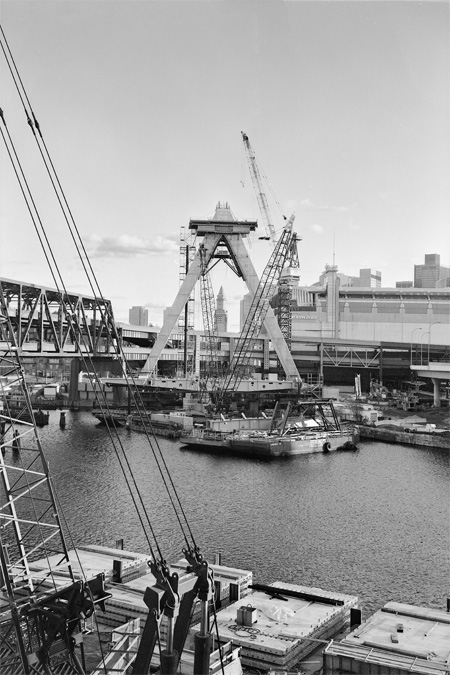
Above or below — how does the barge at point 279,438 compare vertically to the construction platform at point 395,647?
above

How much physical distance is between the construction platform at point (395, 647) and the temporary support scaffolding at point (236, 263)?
2310cm

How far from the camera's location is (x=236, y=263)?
3114cm

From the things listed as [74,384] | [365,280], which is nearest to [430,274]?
[365,280]

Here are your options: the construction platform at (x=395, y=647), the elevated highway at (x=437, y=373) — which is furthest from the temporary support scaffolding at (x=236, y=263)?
the construction platform at (x=395, y=647)

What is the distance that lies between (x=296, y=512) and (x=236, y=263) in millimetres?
18601

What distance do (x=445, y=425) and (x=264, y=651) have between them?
20.9m

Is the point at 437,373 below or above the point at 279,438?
above

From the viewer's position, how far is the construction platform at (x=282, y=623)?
266 inches

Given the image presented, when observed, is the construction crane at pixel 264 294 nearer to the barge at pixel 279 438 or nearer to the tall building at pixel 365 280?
the barge at pixel 279 438

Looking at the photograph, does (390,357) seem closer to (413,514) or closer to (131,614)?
(413,514)

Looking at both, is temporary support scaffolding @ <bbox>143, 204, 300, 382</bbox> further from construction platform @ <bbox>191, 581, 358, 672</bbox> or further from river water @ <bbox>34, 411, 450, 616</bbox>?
construction platform @ <bbox>191, 581, 358, 672</bbox>

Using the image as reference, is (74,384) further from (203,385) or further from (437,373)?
(437,373)

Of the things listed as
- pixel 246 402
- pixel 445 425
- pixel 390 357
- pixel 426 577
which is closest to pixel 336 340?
pixel 390 357

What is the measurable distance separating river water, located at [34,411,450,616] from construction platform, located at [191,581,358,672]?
92 centimetres
